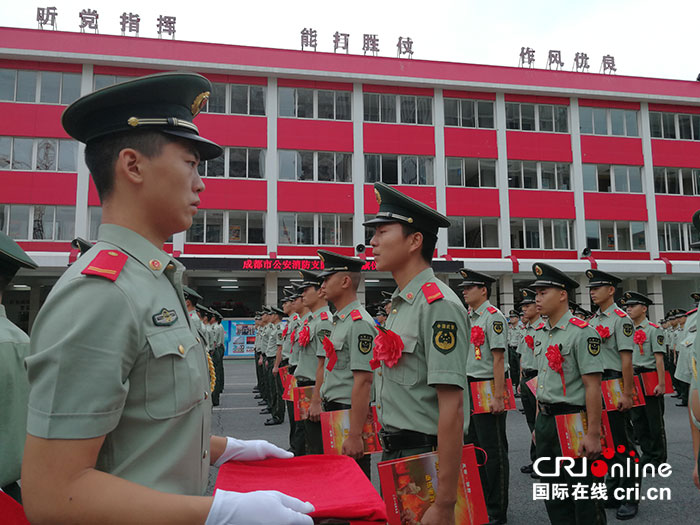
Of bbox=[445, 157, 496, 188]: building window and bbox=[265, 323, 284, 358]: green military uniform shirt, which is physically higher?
bbox=[445, 157, 496, 188]: building window

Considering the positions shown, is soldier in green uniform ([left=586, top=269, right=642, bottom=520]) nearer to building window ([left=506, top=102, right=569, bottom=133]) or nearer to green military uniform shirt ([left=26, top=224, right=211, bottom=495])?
green military uniform shirt ([left=26, top=224, right=211, bottom=495])

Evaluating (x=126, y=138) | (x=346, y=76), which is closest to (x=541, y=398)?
(x=126, y=138)

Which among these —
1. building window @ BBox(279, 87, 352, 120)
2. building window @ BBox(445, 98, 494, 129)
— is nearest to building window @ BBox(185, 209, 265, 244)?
building window @ BBox(279, 87, 352, 120)

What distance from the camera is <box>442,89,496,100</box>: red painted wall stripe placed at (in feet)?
87.3

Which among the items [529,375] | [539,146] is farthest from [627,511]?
[539,146]

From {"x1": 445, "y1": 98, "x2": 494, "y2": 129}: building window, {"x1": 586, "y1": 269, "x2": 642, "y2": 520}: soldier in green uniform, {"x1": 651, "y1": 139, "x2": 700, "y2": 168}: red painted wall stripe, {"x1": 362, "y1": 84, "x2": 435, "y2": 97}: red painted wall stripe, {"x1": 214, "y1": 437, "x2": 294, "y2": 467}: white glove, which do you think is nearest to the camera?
{"x1": 214, "y1": 437, "x2": 294, "y2": 467}: white glove

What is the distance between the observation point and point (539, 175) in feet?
89.5

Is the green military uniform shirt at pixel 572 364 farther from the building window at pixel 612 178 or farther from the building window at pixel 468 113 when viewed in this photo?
the building window at pixel 612 178

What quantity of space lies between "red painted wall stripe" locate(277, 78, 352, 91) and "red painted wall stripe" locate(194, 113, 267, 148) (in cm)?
222

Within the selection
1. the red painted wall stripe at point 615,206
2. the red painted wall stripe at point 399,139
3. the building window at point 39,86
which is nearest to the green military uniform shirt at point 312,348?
the red painted wall stripe at point 399,139

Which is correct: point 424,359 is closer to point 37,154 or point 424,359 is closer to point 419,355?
point 419,355

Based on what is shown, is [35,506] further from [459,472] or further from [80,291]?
[459,472]

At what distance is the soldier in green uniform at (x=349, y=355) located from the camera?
4031 millimetres

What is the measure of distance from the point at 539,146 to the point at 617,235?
6.58 m
